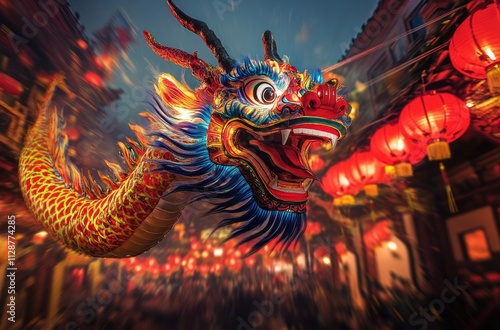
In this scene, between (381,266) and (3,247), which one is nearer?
(3,247)

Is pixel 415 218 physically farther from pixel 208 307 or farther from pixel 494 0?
pixel 208 307

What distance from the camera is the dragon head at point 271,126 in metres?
1.11

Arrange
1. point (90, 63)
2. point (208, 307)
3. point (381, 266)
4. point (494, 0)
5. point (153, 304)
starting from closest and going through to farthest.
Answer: point (494, 0)
point (90, 63)
point (153, 304)
point (208, 307)
point (381, 266)

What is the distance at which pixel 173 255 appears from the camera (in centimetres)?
295

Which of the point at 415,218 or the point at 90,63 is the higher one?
the point at 90,63

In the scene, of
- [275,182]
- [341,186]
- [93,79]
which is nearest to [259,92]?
[275,182]

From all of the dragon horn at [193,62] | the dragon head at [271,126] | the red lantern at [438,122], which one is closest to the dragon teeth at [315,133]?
the dragon head at [271,126]

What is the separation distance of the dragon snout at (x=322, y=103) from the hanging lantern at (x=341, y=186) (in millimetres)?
2309

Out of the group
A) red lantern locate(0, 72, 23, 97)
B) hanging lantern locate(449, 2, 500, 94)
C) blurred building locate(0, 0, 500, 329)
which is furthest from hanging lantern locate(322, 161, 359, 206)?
red lantern locate(0, 72, 23, 97)

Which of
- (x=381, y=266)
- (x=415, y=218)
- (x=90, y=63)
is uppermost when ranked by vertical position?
(x=90, y=63)

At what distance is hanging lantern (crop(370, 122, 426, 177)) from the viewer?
8.51 ft

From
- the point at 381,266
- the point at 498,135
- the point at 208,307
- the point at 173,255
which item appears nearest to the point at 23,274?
the point at 173,255

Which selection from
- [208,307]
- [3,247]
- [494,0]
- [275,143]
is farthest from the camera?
[208,307]

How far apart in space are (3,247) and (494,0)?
11.8 ft
